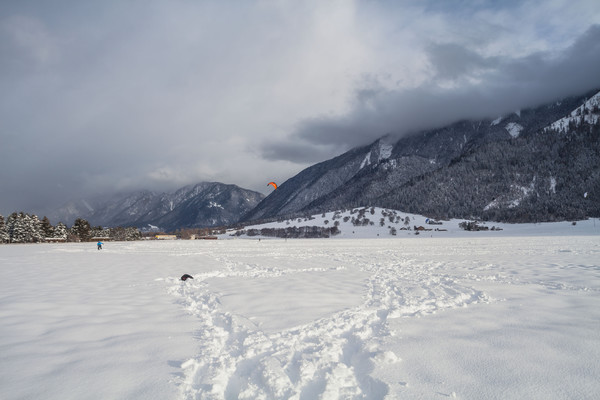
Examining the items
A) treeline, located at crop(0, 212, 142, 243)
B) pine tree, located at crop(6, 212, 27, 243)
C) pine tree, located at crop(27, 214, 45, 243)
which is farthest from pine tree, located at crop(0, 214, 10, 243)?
pine tree, located at crop(27, 214, 45, 243)

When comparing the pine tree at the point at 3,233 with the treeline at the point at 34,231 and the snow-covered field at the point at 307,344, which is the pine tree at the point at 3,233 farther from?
the snow-covered field at the point at 307,344

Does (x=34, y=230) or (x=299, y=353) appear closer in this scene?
(x=299, y=353)

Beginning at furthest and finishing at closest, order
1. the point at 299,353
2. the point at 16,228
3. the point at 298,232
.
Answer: the point at 298,232 → the point at 16,228 → the point at 299,353

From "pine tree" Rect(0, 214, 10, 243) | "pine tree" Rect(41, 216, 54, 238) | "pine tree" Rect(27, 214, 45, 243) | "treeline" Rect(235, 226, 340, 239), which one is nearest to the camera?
"pine tree" Rect(0, 214, 10, 243)

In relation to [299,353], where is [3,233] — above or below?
above

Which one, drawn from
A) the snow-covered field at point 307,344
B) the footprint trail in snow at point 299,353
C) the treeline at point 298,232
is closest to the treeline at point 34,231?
the treeline at point 298,232

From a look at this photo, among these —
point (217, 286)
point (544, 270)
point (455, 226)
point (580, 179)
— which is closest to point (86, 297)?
point (217, 286)

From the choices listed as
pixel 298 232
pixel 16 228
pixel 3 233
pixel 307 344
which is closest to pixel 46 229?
pixel 16 228

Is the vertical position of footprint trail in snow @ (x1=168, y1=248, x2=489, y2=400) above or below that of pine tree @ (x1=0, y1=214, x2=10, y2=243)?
below

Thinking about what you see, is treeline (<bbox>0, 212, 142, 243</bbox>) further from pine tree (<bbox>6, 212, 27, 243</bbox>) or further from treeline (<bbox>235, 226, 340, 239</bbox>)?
treeline (<bbox>235, 226, 340, 239</bbox>)

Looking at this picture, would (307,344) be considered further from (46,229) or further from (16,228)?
(46,229)

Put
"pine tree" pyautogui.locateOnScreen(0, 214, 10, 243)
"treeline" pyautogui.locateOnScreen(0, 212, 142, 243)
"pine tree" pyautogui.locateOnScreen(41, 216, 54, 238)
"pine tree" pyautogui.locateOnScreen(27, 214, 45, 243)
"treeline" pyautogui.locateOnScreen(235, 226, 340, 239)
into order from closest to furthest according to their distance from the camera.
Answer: "pine tree" pyautogui.locateOnScreen(0, 214, 10, 243), "treeline" pyautogui.locateOnScreen(0, 212, 142, 243), "pine tree" pyautogui.locateOnScreen(27, 214, 45, 243), "pine tree" pyautogui.locateOnScreen(41, 216, 54, 238), "treeline" pyautogui.locateOnScreen(235, 226, 340, 239)

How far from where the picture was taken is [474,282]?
41.6 ft

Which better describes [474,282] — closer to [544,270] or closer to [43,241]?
[544,270]
